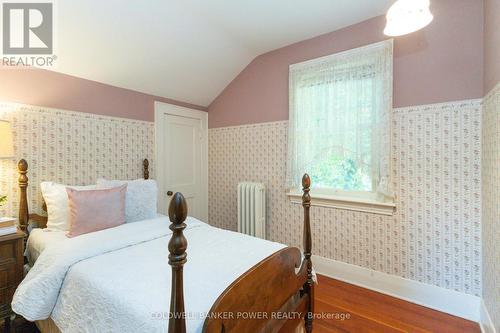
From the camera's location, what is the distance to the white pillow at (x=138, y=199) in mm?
2158

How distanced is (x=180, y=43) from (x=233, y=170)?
1.66m

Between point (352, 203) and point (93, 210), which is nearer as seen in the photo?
point (93, 210)

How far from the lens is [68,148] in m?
2.30

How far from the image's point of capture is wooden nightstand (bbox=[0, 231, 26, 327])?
5.20 ft

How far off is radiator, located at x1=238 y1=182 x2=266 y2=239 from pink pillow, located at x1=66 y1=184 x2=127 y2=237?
139 cm

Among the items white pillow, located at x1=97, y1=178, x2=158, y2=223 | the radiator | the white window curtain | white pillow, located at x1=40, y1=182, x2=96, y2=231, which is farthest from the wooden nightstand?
the white window curtain

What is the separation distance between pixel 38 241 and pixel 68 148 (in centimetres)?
92

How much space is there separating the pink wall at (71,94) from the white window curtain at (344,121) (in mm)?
1826

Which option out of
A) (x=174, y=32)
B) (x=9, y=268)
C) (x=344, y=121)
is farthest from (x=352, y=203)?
(x=9, y=268)

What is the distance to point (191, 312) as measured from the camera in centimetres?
92

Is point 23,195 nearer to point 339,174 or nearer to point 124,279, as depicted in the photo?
point 124,279

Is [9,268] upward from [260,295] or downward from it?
downward

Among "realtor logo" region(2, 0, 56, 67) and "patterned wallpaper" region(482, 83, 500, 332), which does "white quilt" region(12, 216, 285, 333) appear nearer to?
"patterned wallpaper" region(482, 83, 500, 332)

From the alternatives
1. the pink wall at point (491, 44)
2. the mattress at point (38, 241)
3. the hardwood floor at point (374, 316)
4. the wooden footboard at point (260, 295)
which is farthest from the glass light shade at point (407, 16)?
Answer: the mattress at point (38, 241)
